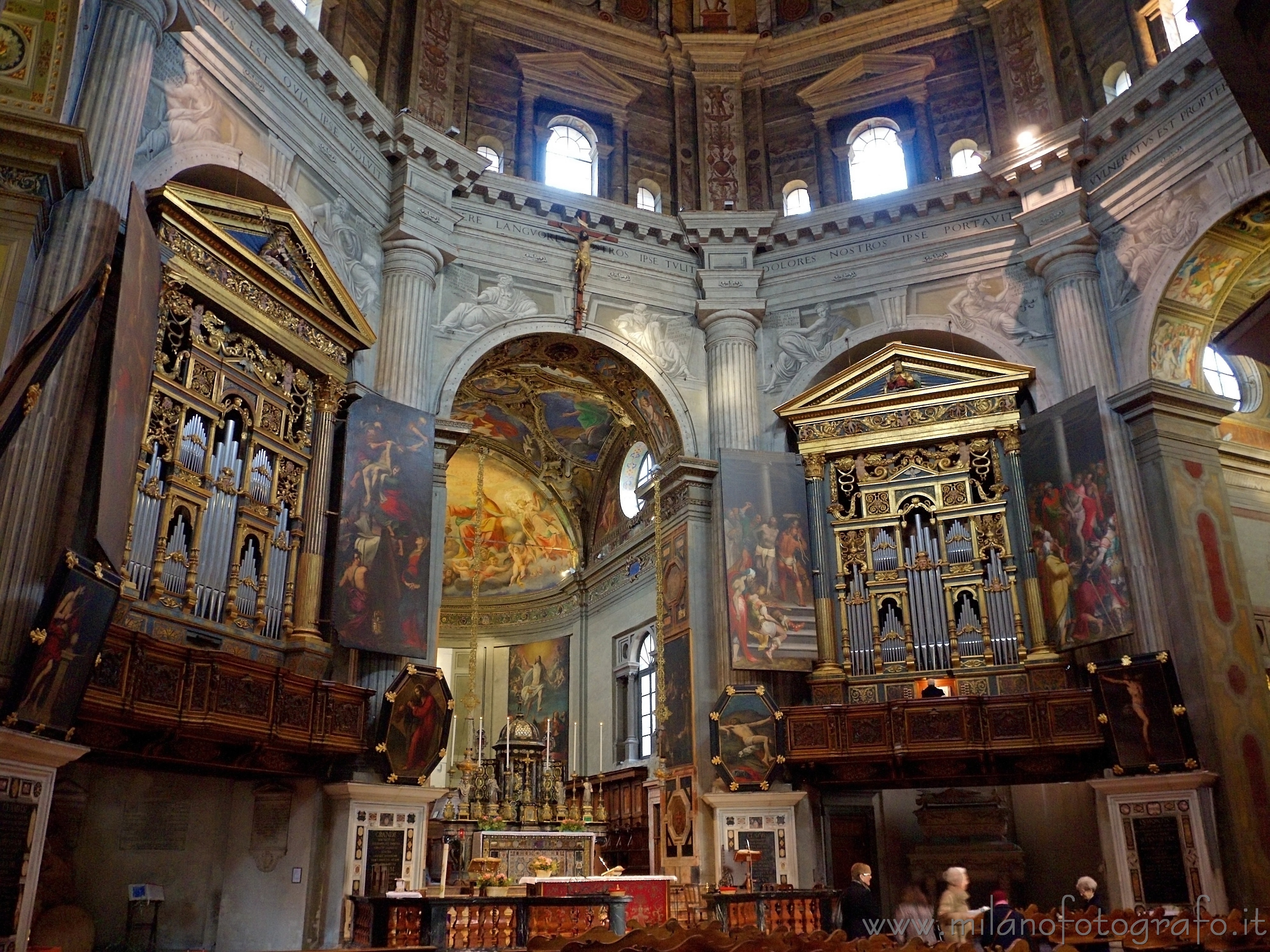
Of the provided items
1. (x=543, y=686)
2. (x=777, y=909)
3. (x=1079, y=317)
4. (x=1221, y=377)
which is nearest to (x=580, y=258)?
(x=1079, y=317)

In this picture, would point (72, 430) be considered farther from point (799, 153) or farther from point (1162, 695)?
point (799, 153)

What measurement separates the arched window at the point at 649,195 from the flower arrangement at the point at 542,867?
486 inches

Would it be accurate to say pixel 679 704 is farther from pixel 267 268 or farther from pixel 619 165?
pixel 619 165

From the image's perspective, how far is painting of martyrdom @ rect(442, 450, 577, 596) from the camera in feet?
89.8

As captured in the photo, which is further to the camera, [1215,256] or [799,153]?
[799,153]

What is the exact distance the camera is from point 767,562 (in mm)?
17297

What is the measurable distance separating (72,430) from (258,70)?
7011 mm

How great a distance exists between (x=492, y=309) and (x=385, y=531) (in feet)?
17.0

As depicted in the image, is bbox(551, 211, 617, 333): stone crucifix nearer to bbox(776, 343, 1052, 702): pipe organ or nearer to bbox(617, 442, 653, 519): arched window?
bbox(776, 343, 1052, 702): pipe organ

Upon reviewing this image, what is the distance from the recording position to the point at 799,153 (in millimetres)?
21125

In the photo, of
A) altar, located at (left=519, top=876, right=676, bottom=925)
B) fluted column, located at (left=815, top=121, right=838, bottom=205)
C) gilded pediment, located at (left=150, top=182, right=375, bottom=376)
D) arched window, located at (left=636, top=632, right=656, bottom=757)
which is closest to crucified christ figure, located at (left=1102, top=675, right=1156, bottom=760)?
altar, located at (left=519, top=876, right=676, bottom=925)

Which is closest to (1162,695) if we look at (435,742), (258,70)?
(435,742)

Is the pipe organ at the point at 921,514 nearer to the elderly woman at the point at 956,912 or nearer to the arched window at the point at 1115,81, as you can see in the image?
the arched window at the point at 1115,81

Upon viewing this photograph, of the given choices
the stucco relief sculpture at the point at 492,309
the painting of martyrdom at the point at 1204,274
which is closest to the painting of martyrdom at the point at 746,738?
the stucco relief sculpture at the point at 492,309
